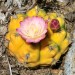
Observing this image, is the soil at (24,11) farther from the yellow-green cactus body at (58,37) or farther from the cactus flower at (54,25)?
the cactus flower at (54,25)

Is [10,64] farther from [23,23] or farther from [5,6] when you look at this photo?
[5,6]

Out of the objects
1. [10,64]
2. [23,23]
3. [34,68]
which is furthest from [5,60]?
[23,23]

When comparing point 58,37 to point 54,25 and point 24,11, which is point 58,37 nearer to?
point 54,25

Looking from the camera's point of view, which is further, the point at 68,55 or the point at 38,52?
the point at 68,55

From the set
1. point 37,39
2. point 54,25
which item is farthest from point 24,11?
point 37,39

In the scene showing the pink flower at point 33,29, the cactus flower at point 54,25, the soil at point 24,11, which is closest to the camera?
the pink flower at point 33,29

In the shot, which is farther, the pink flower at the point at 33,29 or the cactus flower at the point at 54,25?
the cactus flower at the point at 54,25

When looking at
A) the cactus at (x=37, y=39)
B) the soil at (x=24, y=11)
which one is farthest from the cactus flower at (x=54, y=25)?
the soil at (x=24, y=11)
